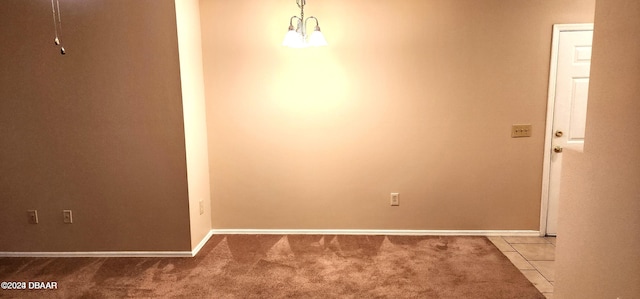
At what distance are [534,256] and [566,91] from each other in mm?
1463

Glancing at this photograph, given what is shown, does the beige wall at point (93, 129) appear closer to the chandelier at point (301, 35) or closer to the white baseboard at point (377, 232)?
the white baseboard at point (377, 232)

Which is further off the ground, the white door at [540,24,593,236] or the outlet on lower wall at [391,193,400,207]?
the white door at [540,24,593,236]

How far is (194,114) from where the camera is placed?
2.92 m

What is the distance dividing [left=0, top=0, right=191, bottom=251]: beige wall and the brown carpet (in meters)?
0.27

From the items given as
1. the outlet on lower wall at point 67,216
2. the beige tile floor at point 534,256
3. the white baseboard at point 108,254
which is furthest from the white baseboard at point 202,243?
the beige tile floor at point 534,256

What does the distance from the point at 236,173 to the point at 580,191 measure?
8.65ft

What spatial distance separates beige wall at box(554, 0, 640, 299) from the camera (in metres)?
1.46

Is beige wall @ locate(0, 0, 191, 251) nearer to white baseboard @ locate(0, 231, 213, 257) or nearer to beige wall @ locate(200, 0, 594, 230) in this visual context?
white baseboard @ locate(0, 231, 213, 257)

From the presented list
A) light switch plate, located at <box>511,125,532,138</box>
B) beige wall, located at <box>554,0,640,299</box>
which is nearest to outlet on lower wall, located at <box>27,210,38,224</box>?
beige wall, located at <box>554,0,640,299</box>

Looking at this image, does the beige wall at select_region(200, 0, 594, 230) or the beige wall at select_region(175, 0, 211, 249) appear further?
→ the beige wall at select_region(200, 0, 594, 230)

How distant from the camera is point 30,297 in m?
2.28

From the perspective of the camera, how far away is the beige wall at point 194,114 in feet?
8.93

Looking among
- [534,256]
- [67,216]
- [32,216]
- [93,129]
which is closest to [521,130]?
[534,256]

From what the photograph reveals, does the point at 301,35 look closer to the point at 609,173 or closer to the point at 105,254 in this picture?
the point at 609,173
